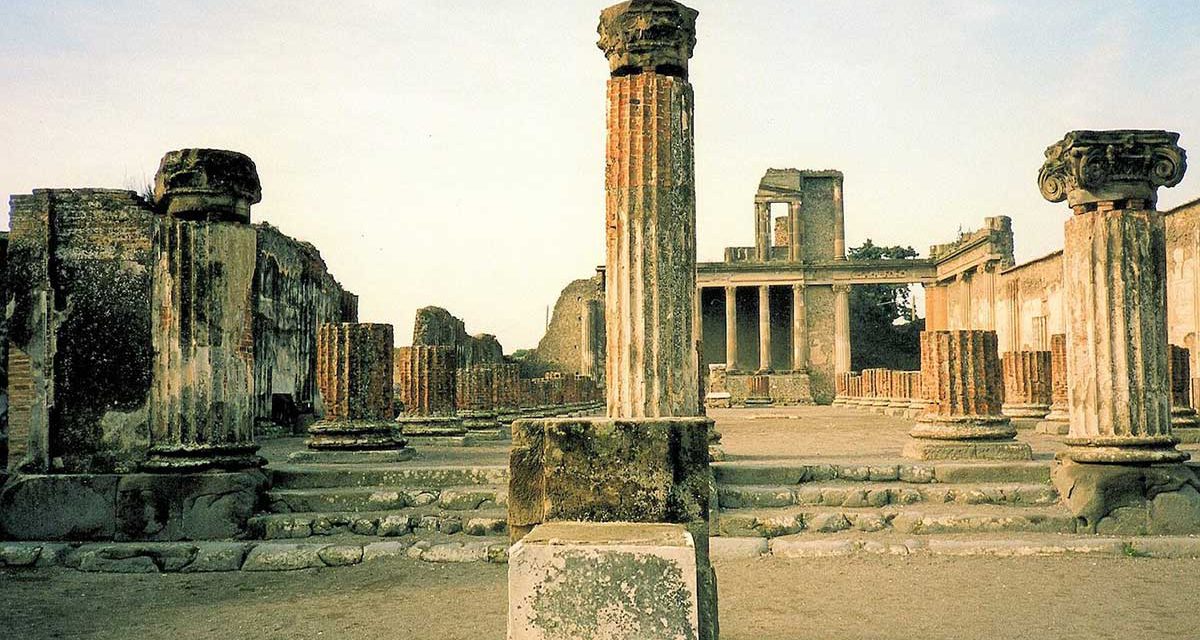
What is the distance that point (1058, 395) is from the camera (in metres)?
13.1

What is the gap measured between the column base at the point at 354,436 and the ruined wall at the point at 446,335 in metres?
9.85

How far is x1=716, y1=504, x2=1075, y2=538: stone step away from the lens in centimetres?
701

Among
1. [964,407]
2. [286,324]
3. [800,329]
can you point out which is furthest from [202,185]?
[800,329]

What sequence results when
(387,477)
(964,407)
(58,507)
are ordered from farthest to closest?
(964,407) < (387,477) < (58,507)

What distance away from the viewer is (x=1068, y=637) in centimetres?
451

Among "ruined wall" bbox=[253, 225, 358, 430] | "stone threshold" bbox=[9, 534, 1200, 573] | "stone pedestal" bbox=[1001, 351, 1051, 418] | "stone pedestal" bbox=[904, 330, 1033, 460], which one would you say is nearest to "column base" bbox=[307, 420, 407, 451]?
"stone threshold" bbox=[9, 534, 1200, 573]

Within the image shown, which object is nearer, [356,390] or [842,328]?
[356,390]

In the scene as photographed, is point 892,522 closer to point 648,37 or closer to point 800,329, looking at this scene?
point 648,37

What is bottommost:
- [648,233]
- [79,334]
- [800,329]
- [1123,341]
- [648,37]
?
[1123,341]

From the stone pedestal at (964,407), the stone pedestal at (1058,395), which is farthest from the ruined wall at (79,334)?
the stone pedestal at (1058,395)

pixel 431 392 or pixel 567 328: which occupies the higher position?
pixel 567 328

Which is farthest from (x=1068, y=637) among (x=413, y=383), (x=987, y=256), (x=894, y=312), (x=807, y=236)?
(x=894, y=312)

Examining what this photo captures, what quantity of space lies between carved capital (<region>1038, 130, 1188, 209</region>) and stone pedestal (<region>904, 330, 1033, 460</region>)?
7.96ft

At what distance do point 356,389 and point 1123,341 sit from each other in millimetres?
6901
